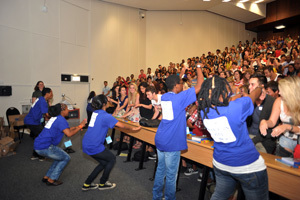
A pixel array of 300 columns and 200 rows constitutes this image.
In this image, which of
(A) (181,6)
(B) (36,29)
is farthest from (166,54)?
(B) (36,29)

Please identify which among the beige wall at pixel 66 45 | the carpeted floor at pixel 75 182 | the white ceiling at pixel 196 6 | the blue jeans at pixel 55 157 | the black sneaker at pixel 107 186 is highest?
the white ceiling at pixel 196 6

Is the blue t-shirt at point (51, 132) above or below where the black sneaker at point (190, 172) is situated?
above

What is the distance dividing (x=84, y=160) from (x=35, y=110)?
1521 millimetres

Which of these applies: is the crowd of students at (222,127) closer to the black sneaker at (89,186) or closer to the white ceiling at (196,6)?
the black sneaker at (89,186)

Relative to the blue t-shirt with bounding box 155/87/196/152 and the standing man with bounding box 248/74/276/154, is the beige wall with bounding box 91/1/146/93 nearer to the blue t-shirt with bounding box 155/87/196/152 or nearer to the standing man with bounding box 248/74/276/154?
the blue t-shirt with bounding box 155/87/196/152

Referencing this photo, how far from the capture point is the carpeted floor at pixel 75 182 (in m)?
3.01

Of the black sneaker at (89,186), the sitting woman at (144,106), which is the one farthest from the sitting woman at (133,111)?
the black sneaker at (89,186)

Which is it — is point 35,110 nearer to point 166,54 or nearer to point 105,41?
point 105,41

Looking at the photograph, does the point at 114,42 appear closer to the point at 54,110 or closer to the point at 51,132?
the point at 54,110

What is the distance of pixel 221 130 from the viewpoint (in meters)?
1.60

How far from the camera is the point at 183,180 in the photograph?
3475 mm

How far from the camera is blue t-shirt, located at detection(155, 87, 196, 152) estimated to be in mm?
2242

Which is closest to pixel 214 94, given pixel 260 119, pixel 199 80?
pixel 199 80

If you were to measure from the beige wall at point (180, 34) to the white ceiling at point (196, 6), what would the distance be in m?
0.48
